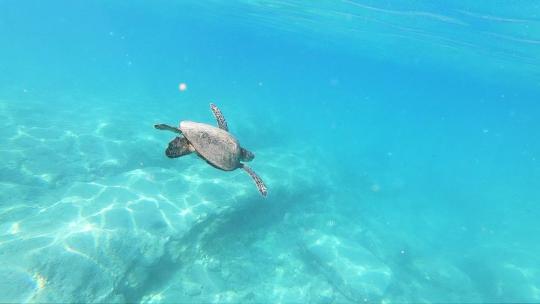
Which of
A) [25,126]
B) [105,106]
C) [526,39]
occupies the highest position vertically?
[526,39]

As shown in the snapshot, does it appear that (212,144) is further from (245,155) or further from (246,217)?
(246,217)

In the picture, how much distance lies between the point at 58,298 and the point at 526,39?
30326 mm

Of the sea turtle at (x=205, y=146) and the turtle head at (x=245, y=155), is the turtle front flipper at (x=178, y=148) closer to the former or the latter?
the sea turtle at (x=205, y=146)

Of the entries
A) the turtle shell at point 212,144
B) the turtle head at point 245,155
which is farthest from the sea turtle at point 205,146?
the turtle head at point 245,155

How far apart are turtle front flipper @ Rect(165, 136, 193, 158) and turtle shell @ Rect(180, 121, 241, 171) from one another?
123mm

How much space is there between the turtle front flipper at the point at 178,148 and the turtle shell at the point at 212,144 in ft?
0.40

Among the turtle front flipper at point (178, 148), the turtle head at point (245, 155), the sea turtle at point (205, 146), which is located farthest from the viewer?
the turtle head at point (245, 155)

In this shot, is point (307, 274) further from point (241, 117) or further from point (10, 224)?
point (241, 117)

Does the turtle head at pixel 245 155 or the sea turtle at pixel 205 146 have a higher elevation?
the sea turtle at pixel 205 146

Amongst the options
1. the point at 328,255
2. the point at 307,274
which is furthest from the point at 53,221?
the point at 328,255

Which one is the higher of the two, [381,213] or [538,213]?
[381,213]

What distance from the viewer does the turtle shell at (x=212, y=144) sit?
5820 millimetres

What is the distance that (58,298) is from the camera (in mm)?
7496

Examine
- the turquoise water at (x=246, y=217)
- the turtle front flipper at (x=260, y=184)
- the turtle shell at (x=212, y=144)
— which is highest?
the turtle shell at (x=212, y=144)
